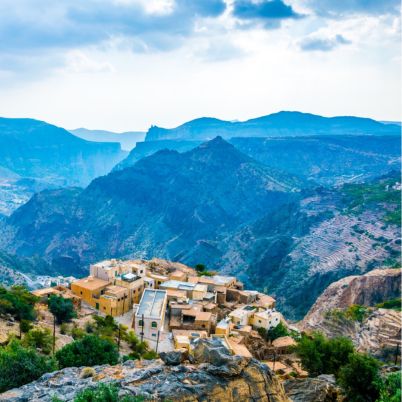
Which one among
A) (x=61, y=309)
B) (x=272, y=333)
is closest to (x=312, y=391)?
(x=272, y=333)

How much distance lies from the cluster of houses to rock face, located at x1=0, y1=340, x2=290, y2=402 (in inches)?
592

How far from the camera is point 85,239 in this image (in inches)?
7431

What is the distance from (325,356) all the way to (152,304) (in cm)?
1693

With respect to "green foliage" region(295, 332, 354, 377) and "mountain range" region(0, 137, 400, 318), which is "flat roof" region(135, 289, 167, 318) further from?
"mountain range" region(0, 137, 400, 318)

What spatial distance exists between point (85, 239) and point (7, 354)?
172 meters

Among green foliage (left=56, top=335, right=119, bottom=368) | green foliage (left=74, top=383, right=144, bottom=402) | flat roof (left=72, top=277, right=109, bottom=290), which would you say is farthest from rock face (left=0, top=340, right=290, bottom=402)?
flat roof (left=72, top=277, right=109, bottom=290)

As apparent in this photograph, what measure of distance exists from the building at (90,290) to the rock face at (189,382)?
27.5 m

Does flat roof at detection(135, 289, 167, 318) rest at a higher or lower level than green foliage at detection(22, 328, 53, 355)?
lower

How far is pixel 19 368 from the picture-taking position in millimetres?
21062

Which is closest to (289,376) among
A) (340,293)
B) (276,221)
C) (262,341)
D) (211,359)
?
(262,341)

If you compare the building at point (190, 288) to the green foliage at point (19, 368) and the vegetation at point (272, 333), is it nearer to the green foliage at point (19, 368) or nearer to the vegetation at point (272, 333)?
the vegetation at point (272, 333)

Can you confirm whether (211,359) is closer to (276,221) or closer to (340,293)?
(340,293)

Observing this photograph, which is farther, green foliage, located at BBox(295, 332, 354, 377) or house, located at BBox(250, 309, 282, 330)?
house, located at BBox(250, 309, 282, 330)

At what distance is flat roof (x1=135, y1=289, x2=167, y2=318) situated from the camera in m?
39.2
